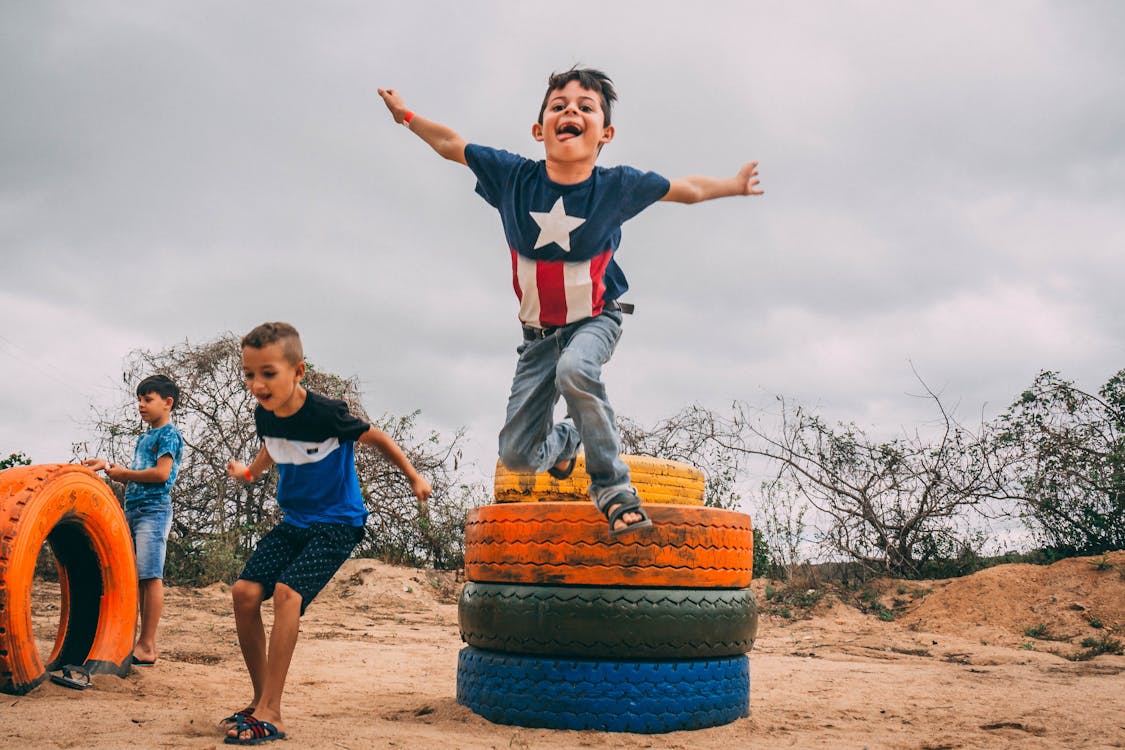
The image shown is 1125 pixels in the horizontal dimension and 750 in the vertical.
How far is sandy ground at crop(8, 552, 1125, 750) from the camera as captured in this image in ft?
11.4

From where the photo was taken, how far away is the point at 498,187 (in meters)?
4.06

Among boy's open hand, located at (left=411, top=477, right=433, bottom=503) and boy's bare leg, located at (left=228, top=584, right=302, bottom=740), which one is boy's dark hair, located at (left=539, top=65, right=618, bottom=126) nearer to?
boy's open hand, located at (left=411, top=477, right=433, bottom=503)

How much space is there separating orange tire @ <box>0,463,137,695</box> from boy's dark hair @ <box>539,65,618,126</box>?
3053 millimetres

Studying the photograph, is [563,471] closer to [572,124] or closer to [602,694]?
[602,694]

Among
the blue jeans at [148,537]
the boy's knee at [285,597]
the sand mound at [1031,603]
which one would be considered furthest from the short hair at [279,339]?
the sand mound at [1031,603]

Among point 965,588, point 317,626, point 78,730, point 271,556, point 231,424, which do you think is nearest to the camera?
point 78,730

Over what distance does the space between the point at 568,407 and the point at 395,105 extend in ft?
5.76

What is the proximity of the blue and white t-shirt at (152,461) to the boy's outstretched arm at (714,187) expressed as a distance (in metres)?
3.43

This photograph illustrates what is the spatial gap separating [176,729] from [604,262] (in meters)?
2.59

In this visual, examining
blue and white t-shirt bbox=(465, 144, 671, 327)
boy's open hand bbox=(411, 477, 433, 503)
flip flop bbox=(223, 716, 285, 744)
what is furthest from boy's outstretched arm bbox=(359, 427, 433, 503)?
flip flop bbox=(223, 716, 285, 744)

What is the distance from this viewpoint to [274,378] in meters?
3.51

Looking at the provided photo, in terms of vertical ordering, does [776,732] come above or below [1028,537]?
below

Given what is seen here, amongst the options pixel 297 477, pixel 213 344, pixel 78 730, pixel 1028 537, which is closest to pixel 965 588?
pixel 1028 537

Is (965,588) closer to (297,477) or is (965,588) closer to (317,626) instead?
(317,626)
